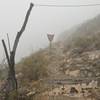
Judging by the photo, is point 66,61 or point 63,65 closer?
point 63,65

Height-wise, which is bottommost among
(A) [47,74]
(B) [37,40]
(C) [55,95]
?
(C) [55,95]

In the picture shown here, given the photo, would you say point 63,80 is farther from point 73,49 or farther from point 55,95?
point 73,49

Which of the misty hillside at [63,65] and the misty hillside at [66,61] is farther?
the misty hillside at [66,61]

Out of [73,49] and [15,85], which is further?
[73,49]

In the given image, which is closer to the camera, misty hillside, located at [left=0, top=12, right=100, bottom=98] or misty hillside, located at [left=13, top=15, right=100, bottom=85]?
misty hillside, located at [left=0, top=12, right=100, bottom=98]

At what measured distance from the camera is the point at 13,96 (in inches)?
450

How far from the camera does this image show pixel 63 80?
12.6 meters

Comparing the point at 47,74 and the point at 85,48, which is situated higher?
the point at 85,48

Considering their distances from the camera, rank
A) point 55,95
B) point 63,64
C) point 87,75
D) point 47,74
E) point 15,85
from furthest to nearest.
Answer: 1. point 63,64
2. point 47,74
3. point 87,75
4. point 15,85
5. point 55,95

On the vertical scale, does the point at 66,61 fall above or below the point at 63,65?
above

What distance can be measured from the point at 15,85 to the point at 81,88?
2267 mm

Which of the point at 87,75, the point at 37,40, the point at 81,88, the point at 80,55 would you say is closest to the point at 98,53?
the point at 80,55

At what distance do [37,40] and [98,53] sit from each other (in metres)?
16.5

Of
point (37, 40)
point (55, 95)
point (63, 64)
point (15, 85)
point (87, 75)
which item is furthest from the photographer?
point (37, 40)
